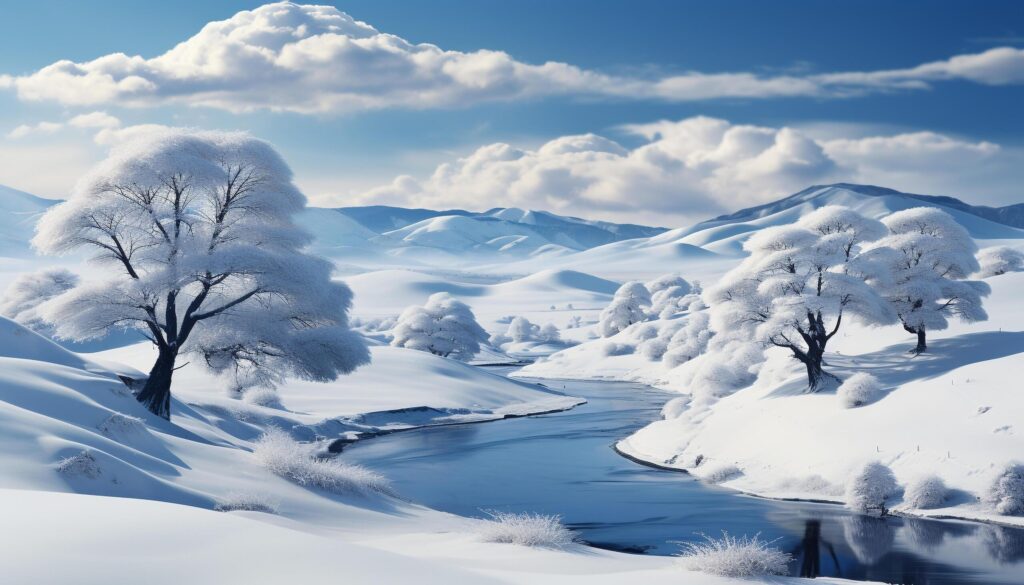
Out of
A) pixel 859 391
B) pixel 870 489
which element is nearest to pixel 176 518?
pixel 870 489

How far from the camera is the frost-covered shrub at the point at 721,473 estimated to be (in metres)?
31.5

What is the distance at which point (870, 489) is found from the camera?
25.7 metres

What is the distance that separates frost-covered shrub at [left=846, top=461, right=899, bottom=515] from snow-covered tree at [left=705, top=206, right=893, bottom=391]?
935cm

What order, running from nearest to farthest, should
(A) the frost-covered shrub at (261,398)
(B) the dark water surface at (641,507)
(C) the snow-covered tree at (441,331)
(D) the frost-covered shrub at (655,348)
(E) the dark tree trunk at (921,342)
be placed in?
(B) the dark water surface at (641,507) < (E) the dark tree trunk at (921,342) < (A) the frost-covered shrub at (261,398) < (C) the snow-covered tree at (441,331) < (D) the frost-covered shrub at (655,348)

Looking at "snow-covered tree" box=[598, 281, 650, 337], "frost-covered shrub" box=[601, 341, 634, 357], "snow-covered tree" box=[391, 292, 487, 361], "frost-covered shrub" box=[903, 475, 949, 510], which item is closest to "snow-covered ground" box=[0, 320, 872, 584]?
"frost-covered shrub" box=[903, 475, 949, 510]

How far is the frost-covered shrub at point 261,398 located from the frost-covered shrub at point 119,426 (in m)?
24.3

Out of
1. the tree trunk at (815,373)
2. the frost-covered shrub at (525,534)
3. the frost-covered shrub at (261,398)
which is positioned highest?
the tree trunk at (815,373)

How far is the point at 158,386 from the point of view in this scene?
27.0 meters

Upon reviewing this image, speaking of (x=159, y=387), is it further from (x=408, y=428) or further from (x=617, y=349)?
(x=617, y=349)

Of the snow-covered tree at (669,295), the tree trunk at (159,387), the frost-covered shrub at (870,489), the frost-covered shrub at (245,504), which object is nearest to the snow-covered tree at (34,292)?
the tree trunk at (159,387)

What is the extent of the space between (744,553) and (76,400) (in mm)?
16165

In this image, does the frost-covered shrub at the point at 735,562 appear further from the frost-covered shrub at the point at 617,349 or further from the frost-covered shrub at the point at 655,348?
the frost-covered shrub at the point at 617,349

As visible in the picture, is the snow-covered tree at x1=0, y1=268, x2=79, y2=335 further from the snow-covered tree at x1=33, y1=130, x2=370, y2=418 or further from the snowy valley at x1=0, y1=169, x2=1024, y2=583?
the snow-covered tree at x1=33, y1=130, x2=370, y2=418

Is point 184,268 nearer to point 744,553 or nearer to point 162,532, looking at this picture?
point 162,532
